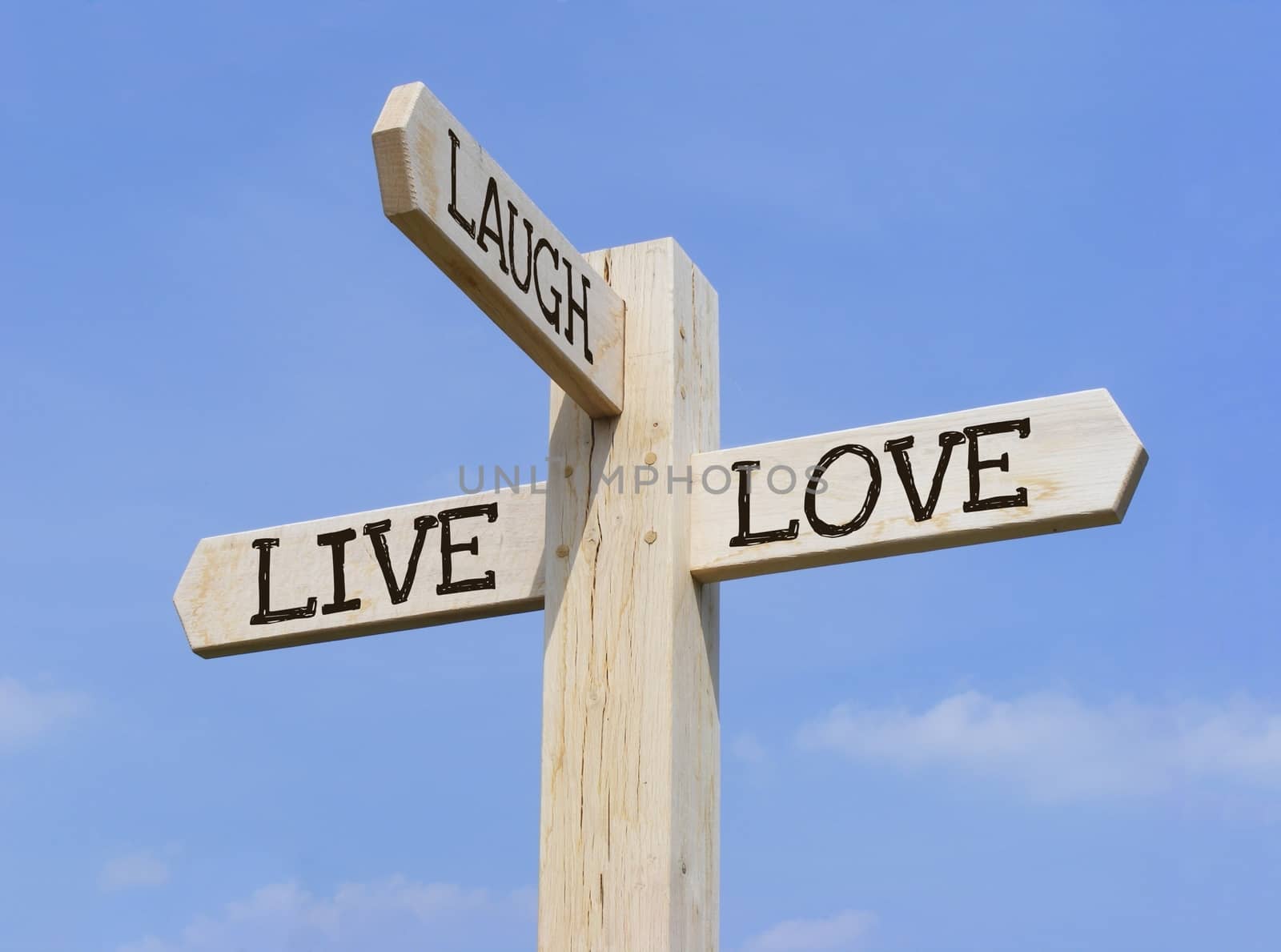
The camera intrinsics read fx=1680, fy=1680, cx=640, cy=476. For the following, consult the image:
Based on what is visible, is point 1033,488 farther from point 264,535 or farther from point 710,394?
point 264,535

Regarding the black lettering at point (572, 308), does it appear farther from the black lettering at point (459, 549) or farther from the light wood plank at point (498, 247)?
the black lettering at point (459, 549)

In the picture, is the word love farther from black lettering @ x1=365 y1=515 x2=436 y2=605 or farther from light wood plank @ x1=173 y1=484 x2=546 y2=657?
black lettering @ x1=365 y1=515 x2=436 y2=605

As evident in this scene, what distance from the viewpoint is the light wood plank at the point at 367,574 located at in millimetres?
2799

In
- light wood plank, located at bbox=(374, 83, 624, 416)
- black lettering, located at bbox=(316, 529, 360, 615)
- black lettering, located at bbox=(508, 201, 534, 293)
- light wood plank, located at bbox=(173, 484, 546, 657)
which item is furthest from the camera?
black lettering, located at bbox=(316, 529, 360, 615)

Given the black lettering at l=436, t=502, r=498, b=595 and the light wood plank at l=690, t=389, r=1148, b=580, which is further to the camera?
the black lettering at l=436, t=502, r=498, b=595

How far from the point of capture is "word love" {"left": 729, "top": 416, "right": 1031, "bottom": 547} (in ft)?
8.18

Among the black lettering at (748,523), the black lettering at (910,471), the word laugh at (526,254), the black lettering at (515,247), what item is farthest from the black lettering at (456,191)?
the black lettering at (910,471)

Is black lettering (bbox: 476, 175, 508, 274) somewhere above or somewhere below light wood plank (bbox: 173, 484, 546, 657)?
above

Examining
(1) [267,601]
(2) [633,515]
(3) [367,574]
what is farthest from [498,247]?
(1) [267,601]

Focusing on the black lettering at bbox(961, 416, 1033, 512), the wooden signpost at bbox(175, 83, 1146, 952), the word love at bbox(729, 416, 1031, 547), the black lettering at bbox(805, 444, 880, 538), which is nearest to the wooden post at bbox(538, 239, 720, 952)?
the wooden signpost at bbox(175, 83, 1146, 952)

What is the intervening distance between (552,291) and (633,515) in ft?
1.26

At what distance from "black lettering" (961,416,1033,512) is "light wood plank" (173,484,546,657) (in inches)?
28.2

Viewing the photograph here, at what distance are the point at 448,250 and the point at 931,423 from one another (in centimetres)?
80

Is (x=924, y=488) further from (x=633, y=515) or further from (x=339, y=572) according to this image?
(x=339, y=572)
